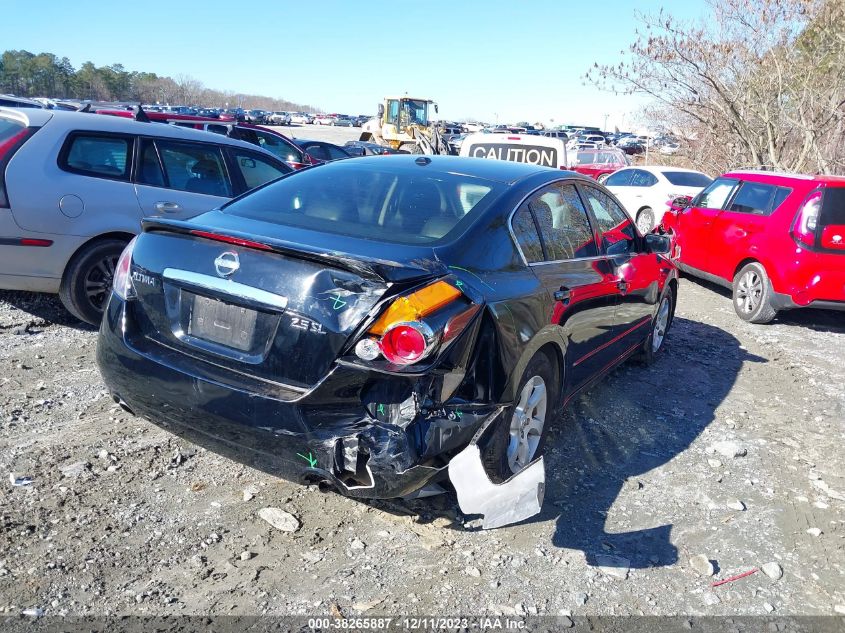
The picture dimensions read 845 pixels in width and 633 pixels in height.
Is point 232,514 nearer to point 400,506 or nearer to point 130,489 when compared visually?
point 130,489

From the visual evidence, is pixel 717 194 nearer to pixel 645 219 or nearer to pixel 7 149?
pixel 645 219

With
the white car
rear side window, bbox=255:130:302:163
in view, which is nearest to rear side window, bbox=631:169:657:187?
the white car

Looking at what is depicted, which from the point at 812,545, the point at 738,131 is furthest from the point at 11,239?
the point at 738,131

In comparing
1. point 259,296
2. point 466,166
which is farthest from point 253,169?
point 259,296

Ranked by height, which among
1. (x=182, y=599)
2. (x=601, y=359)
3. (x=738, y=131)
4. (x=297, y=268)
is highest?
(x=738, y=131)

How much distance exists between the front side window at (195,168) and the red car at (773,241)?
582 cm

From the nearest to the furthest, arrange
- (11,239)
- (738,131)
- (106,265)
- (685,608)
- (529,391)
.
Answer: (685,608) < (529,391) < (11,239) < (106,265) < (738,131)

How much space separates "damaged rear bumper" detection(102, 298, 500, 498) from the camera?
9.15 feet

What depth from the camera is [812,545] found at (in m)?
3.53

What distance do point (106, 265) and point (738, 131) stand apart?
1674 cm

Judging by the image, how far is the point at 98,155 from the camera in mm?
5828

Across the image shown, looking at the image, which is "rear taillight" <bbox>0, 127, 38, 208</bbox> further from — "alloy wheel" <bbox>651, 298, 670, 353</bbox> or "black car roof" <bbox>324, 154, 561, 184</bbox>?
"alloy wheel" <bbox>651, 298, 670, 353</bbox>

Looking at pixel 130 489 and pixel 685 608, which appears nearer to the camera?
pixel 685 608

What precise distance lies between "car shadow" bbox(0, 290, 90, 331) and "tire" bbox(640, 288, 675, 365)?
15.2 feet
